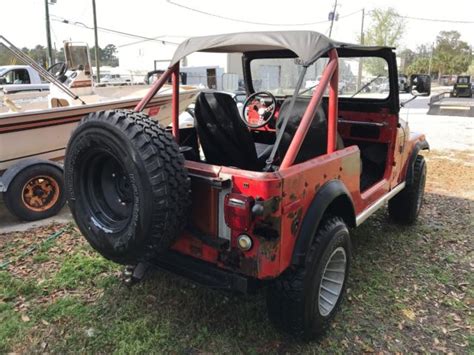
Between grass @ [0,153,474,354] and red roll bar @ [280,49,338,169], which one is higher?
red roll bar @ [280,49,338,169]

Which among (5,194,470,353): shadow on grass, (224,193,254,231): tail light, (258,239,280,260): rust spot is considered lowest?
(5,194,470,353): shadow on grass

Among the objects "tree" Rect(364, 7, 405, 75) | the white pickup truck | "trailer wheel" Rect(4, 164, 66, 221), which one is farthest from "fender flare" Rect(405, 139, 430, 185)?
"tree" Rect(364, 7, 405, 75)

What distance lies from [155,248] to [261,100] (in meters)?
2.49

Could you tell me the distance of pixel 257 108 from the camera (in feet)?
14.2

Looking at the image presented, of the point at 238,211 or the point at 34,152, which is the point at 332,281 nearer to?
the point at 238,211

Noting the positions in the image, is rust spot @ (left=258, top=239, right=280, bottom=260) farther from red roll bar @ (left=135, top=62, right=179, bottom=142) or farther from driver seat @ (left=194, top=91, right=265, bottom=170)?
red roll bar @ (left=135, top=62, right=179, bottom=142)

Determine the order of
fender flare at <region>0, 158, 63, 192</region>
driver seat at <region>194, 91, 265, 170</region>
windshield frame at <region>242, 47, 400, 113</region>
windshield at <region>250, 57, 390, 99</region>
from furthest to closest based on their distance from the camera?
1. fender flare at <region>0, 158, 63, 192</region>
2. windshield at <region>250, 57, 390, 99</region>
3. windshield frame at <region>242, 47, 400, 113</region>
4. driver seat at <region>194, 91, 265, 170</region>

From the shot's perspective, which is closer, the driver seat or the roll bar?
the roll bar

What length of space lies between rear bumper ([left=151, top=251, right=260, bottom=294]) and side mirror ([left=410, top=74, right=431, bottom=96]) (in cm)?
269

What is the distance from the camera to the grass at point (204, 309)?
2.66 metres

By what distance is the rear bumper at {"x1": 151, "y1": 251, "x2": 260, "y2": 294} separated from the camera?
2285mm

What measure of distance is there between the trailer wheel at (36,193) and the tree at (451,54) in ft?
215

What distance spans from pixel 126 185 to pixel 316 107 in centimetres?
126

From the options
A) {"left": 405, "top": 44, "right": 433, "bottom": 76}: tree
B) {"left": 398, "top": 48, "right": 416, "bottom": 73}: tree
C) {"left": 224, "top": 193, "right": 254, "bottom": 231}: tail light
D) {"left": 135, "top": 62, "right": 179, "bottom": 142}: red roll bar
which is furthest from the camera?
{"left": 405, "top": 44, "right": 433, "bottom": 76}: tree
